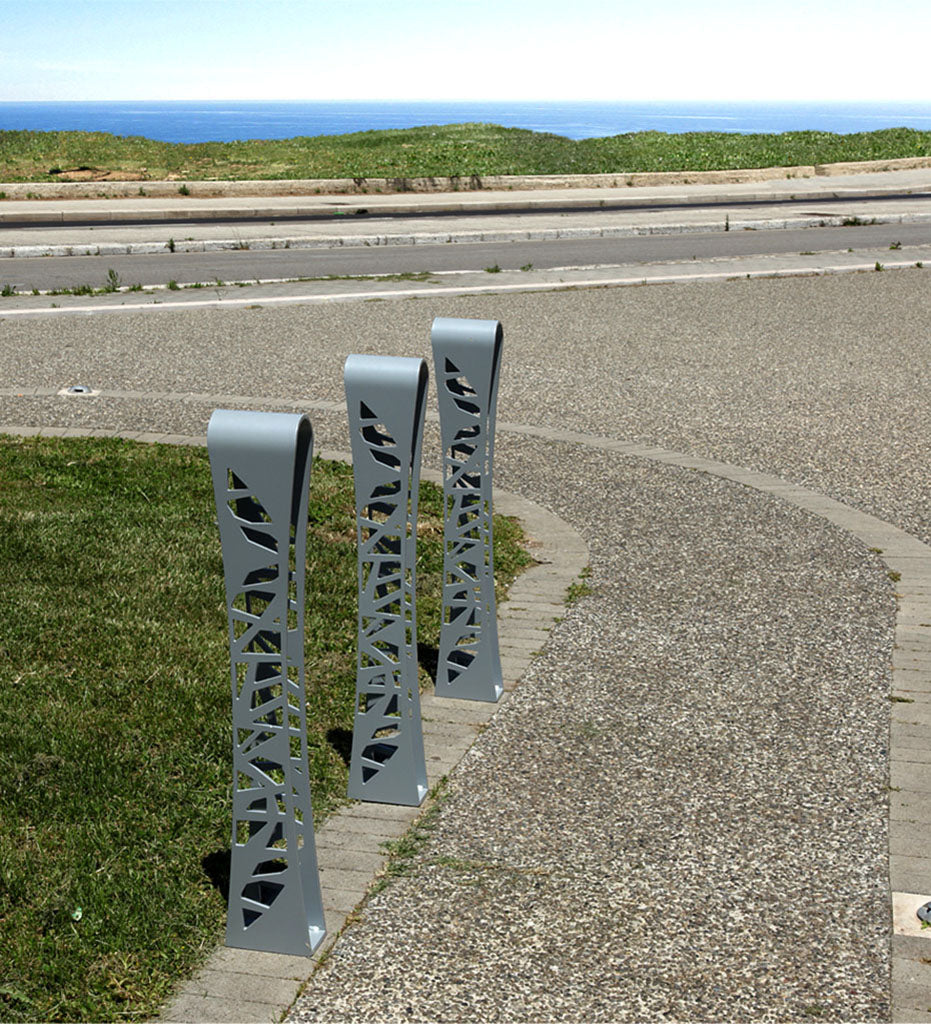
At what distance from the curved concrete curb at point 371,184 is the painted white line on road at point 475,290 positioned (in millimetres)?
12321

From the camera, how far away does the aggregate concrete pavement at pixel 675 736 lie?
10.7 feet

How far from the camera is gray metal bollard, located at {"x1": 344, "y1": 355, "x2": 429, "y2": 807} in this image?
3828 millimetres

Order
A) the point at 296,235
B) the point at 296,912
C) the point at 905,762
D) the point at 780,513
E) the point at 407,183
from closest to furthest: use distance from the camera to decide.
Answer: the point at 296,912 < the point at 905,762 < the point at 780,513 < the point at 296,235 < the point at 407,183

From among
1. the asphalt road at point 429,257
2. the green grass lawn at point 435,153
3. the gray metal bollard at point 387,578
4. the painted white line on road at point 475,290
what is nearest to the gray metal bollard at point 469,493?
the gray metal bollard at point 387,578

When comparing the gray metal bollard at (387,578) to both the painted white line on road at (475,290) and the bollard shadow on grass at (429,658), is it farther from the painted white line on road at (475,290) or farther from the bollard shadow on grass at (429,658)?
the painted white line on road at (475,290)

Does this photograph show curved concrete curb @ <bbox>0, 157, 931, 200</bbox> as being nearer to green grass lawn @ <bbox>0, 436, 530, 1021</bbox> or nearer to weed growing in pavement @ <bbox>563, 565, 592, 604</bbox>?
green grass lawn @ <bbox>0, 436, 530, 1021</bbox>

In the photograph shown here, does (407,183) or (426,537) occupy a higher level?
(407,183)

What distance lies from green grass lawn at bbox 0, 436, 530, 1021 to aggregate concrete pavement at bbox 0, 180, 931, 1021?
0.28 m

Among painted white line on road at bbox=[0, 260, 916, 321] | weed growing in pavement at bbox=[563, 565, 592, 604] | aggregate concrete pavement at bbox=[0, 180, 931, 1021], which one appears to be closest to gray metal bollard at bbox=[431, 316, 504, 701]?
aggregate concrete pavement at bbox=[0, 180, 931, 1021]

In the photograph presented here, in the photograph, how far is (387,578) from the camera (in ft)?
13.3

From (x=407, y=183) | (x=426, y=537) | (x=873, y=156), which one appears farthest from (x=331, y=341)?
(x=873, y=156)

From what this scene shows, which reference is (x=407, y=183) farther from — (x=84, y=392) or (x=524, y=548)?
(x=524, y=548)

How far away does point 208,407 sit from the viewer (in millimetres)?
9914

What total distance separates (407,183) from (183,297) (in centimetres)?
1432
